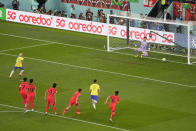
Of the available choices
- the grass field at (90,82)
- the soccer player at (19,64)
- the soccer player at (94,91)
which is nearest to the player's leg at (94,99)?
the soccer player at (94,91)

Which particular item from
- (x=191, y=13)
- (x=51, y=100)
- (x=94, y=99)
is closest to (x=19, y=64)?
(x=94, y=99)

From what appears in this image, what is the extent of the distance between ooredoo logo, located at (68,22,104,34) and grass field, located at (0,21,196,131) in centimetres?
58

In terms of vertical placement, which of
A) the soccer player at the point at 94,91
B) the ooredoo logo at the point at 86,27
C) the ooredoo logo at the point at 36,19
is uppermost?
the ooredoo logo at the point at 36,19

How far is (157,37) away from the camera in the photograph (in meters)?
49.7

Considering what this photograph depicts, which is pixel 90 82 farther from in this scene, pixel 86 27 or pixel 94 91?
pixel 86 27

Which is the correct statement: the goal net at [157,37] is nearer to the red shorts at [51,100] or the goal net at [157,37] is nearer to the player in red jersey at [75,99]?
the player in red jersey at [75,99]

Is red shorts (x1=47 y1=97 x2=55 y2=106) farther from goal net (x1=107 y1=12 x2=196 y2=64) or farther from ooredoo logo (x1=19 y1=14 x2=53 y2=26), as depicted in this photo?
ooredoo logo (x1=19 y1=14 x2=53 y2=26)

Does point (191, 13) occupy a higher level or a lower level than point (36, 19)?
higher

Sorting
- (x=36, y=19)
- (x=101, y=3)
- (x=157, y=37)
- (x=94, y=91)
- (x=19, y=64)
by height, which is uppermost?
(x=101, y=3)

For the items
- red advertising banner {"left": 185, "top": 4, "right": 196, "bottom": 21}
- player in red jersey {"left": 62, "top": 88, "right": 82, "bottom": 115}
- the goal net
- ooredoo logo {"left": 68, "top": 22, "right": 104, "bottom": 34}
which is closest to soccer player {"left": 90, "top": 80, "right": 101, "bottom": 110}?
player in red jersey {"left": 62, "top": 88, "right": 82, "bottom": 115}

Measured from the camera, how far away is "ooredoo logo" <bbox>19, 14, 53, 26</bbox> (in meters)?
59.4

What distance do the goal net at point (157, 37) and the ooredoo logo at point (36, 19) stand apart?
8.68 m

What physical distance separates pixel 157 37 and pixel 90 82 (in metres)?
12.6

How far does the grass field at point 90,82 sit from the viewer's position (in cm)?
3074
